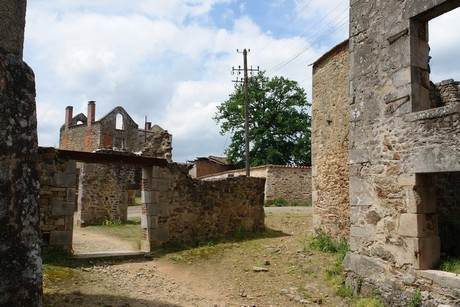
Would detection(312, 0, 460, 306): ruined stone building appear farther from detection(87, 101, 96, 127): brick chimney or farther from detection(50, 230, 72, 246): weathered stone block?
detection(87, 101, 96, 127): brick chimney

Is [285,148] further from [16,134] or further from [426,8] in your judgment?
[16,134]

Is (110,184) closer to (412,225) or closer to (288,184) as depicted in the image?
(288,184)

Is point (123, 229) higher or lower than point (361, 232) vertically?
lower

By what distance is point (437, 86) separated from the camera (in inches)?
338

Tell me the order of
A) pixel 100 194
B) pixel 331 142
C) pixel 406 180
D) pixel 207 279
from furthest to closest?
pixel 100 194, pixel 331 142, pixel 207 279, pixel 406 180

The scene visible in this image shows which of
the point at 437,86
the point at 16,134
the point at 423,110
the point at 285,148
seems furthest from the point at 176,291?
the point at 285,148

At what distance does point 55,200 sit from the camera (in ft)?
27.5

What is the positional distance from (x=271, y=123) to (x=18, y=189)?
108 ft

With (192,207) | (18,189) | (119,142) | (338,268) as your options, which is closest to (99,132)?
(119,142)

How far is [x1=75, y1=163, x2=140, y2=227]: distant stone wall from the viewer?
49.7ft

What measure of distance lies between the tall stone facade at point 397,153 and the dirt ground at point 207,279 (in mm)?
1163

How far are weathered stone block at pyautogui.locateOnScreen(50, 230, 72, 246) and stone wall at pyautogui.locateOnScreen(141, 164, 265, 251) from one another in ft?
6.19

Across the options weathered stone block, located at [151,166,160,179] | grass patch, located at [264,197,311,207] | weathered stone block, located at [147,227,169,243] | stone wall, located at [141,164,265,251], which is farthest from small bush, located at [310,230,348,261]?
grass patch, located at [264,197,311,207]

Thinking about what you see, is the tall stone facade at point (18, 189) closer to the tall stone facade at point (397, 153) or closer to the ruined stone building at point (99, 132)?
the tall stone facade at point (397, 153)
